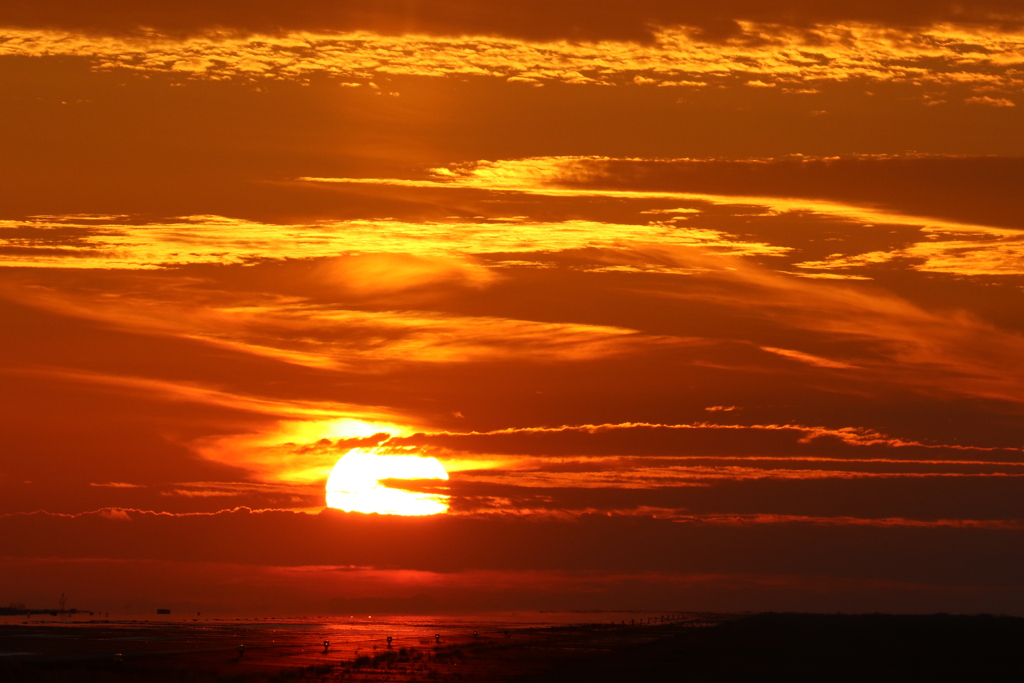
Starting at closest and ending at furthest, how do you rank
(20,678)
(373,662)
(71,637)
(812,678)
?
(20,678), (812,678), (373,662), (71,637)

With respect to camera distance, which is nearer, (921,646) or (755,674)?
(755,674)

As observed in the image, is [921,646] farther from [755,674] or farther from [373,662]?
[373,662]

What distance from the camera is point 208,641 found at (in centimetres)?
14775

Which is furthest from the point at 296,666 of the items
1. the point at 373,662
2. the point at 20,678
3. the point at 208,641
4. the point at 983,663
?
the point at 983,663

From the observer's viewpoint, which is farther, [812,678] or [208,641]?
[208,641]

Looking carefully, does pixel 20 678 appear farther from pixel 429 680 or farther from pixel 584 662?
pixel 584 662

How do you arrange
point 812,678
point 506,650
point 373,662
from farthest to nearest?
point 506,650 → point 373,662 → point 812,678

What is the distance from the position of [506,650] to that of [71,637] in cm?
6964

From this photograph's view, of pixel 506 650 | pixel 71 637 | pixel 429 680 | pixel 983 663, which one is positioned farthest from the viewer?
pixel 71 637

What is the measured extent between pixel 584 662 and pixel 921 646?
65.3m

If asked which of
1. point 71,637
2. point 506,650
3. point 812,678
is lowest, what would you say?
point 812,678

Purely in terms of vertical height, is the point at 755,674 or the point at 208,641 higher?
the point at 208,641

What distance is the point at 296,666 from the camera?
320 feet

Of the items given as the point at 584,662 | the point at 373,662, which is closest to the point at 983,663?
the point at 584,662
